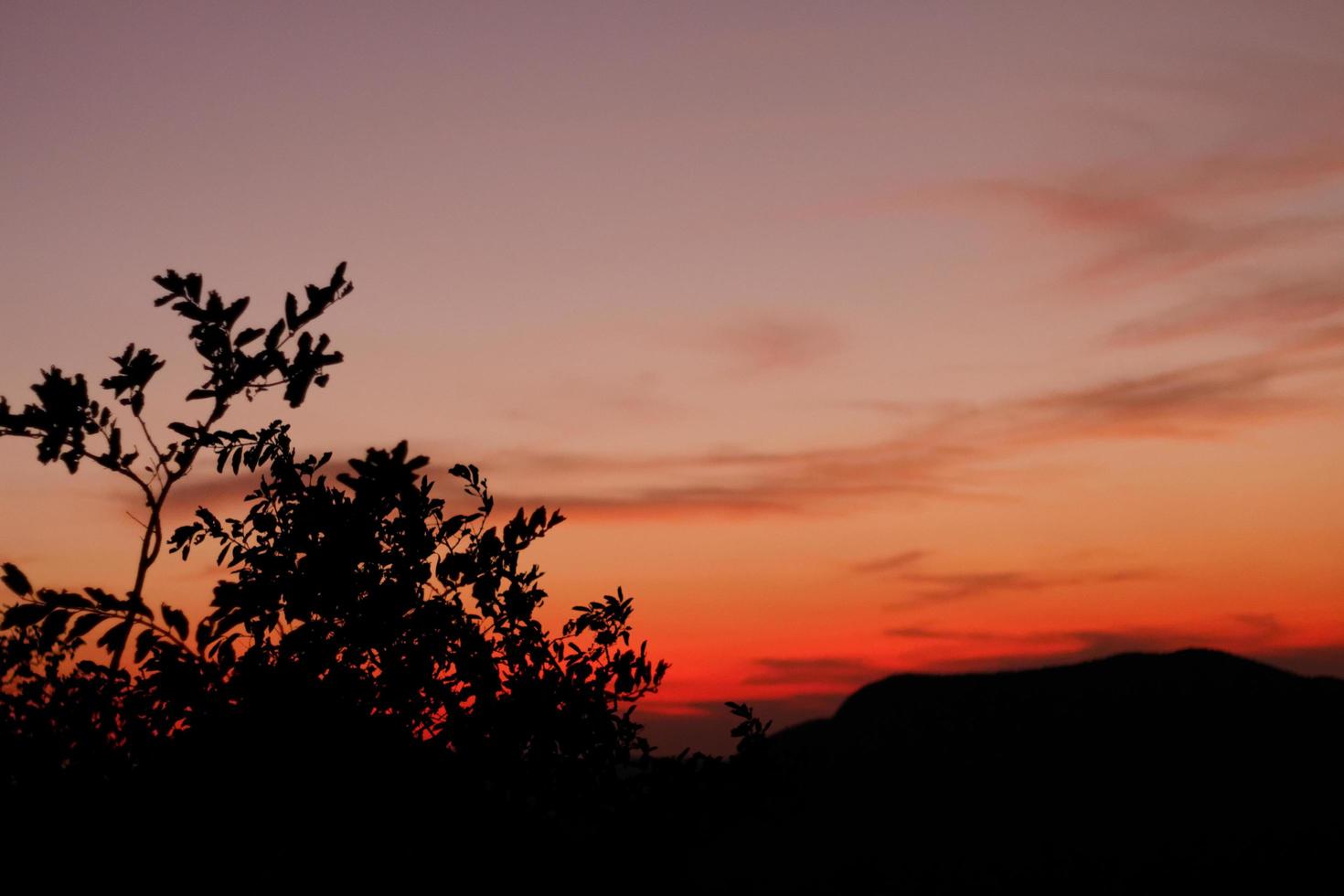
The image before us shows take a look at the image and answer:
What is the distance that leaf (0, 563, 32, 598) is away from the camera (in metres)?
8.98

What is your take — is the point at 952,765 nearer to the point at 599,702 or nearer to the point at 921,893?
the point at 921,893

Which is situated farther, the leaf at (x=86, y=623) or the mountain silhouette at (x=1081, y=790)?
the mountain silhouette at (x=1081, y=790)

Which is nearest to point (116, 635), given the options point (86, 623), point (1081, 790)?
point (86, 623)

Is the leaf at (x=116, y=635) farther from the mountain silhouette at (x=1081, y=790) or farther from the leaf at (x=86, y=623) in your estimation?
the mountain silhouette at (x=1081, y=790)

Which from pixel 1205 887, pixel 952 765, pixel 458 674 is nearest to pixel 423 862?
pixel 458 674

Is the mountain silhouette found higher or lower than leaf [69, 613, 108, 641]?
lower

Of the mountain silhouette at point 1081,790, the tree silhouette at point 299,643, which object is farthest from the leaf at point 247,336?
the mountain silhouette at point 1081,790

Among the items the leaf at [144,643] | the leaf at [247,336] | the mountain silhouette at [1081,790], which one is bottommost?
the mountain silhouette at [1081,790]

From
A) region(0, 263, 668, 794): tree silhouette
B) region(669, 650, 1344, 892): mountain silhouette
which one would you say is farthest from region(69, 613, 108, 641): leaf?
region(669, 650, 1344, 892): mountain silhouette

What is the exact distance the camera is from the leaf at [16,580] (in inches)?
353

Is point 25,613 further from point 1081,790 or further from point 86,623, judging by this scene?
point 1081,790

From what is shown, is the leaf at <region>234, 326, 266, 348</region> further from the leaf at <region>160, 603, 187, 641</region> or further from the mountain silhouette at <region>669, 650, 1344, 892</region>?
the mountain silhouette at <region>669, 650, 1344, 892</region>

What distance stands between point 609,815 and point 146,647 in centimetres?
411

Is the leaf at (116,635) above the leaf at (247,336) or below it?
below
